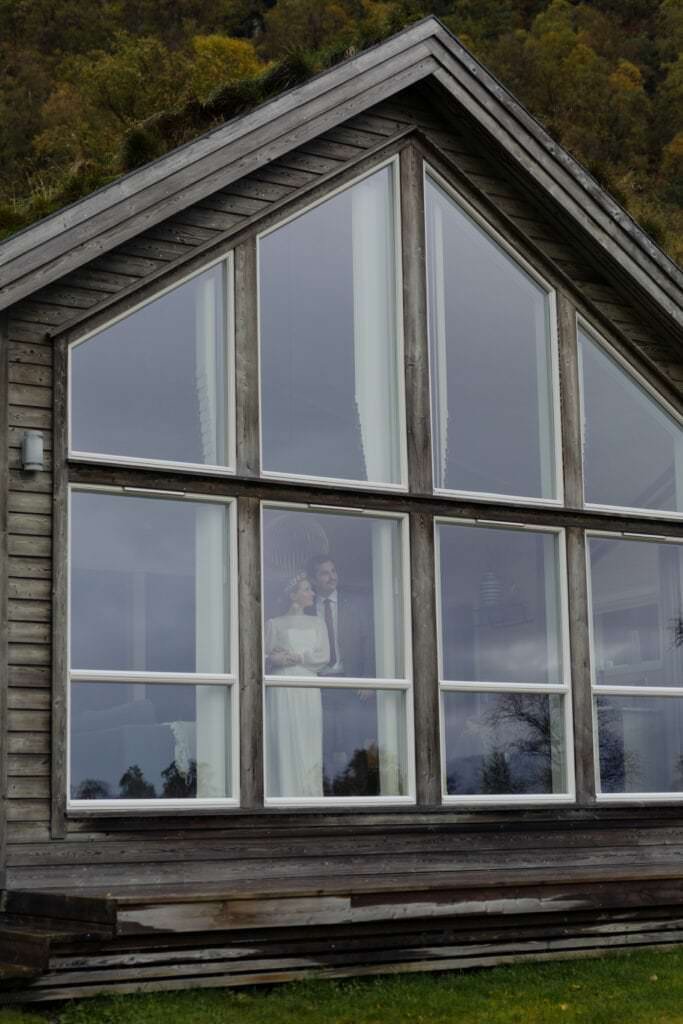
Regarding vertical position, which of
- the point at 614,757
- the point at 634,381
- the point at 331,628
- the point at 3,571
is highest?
the point at 634,381

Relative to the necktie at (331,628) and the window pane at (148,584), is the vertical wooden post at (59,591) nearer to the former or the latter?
the window pane at (148,584)

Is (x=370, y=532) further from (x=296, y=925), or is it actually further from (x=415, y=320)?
(x=296, y=925)

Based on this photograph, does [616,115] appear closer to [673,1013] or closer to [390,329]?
[390,329]

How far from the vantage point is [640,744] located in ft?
38.4

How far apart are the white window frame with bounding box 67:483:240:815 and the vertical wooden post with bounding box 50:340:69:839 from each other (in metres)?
0.05

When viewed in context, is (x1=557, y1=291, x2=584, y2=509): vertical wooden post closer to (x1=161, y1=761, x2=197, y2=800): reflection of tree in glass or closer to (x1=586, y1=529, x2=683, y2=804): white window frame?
(x1=586, y1=529, x2=683, y2=804): white window frame

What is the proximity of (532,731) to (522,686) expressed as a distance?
1.14 ft

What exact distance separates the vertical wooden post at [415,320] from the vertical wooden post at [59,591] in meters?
2.66

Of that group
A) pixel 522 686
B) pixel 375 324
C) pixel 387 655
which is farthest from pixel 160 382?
pixel 522 686

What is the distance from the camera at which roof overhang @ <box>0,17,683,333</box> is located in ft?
31.5

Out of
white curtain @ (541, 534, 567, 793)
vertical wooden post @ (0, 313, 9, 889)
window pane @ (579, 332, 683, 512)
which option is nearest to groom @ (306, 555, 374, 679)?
white curtain @ (541, 534, 567, 793)

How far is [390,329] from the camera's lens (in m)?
11.3

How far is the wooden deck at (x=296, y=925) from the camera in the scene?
811 cm

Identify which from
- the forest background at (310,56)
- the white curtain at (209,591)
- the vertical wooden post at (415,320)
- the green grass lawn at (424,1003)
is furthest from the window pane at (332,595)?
the forest background at (310,56)
